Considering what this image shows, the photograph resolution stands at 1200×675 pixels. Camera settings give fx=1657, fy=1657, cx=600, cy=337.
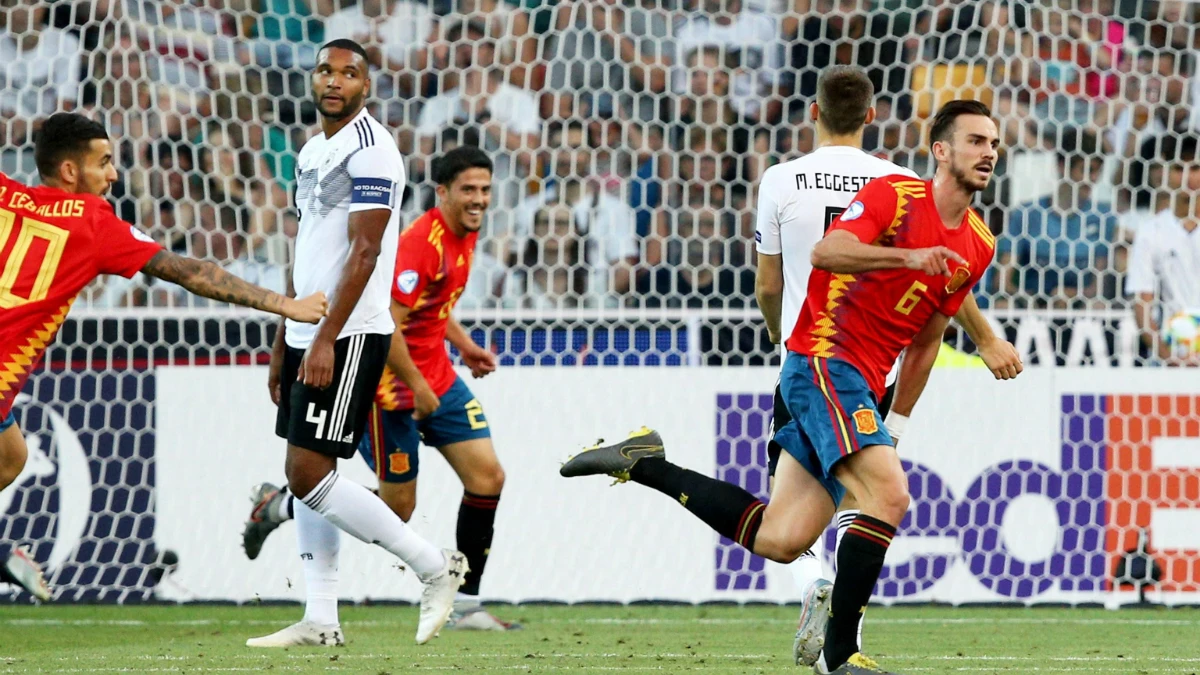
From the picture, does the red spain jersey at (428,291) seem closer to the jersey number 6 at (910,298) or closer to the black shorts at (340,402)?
the black shorts at (340,402)

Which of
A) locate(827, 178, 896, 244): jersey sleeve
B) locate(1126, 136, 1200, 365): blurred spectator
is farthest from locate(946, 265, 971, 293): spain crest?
locate(1126, 136, 1200, 365): blurred spectator

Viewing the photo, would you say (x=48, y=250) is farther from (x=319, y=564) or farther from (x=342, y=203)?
(x=319, y=564)

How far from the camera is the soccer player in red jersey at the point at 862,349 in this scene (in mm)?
4422

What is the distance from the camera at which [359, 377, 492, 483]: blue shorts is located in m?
6.62

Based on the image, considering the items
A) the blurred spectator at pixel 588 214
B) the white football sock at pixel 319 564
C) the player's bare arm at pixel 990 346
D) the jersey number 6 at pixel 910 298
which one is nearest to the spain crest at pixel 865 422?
the jersey number 6 at pixel 910 298

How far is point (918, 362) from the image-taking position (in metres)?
5.09

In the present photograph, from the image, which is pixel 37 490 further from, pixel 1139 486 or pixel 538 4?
pixel 1139 486

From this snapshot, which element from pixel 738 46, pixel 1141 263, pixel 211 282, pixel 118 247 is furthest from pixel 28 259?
pixel 1141 263

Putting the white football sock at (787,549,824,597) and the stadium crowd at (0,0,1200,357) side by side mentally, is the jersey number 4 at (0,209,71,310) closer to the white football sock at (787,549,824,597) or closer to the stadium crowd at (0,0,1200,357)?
the white football sock at (787,549,824,597)

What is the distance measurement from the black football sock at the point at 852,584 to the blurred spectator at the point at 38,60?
5115 mm

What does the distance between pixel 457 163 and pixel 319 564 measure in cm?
172

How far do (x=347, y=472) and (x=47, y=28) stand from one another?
103 inches

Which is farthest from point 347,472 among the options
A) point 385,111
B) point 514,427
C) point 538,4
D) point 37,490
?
point 538,4

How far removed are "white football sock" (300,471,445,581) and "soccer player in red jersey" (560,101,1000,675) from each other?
1037mm
